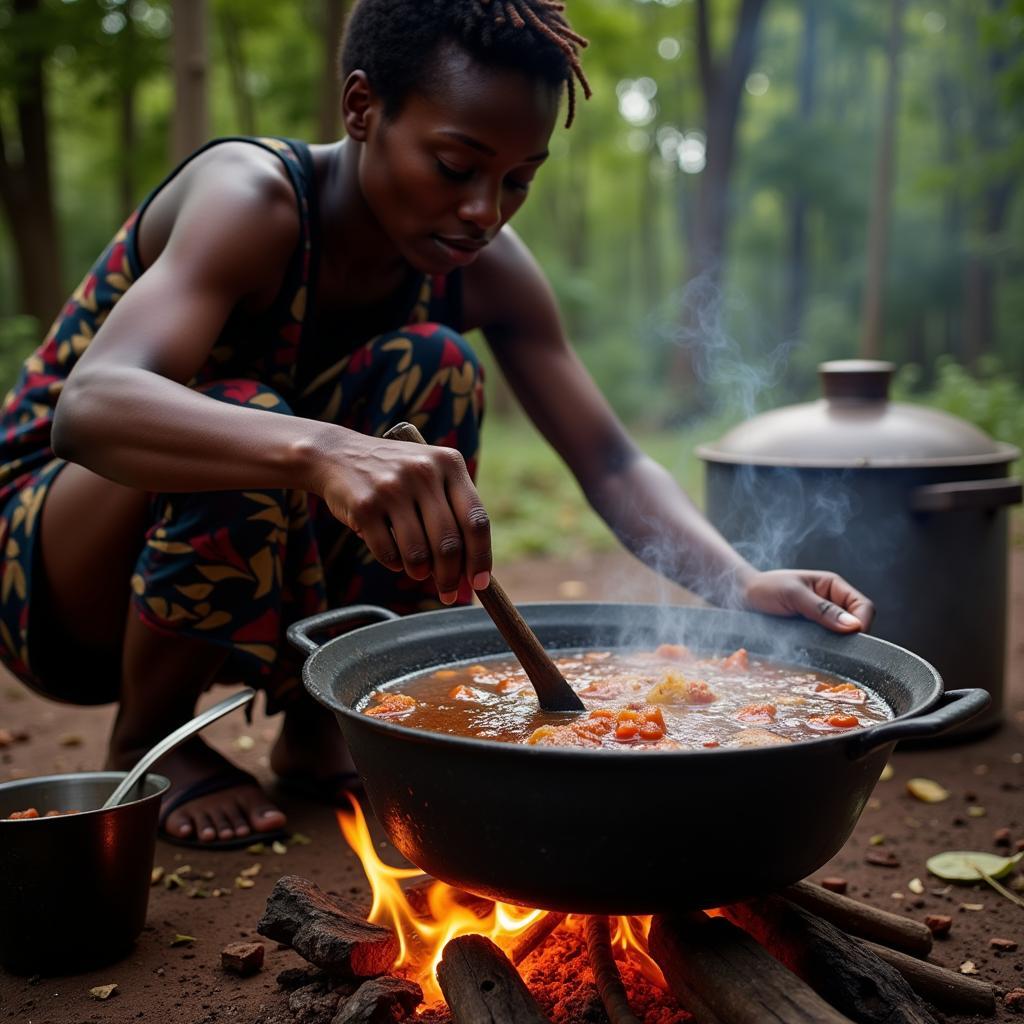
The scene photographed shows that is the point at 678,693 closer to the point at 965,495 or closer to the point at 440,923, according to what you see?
the point at 440,923

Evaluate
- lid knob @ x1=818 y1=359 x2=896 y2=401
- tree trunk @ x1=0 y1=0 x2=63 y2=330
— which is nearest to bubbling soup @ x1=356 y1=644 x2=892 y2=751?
lid knob @ x1=818 y1=359 x2=896 y2=401

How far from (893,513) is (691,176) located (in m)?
25.9

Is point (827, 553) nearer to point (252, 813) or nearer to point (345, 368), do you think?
point (345, 368)

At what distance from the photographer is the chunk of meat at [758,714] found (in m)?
1.88

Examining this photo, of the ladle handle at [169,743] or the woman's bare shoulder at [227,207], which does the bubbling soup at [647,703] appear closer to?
the ladle handle at [169,743]

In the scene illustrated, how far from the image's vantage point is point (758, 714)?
6.23ft

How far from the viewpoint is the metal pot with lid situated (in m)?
3.24

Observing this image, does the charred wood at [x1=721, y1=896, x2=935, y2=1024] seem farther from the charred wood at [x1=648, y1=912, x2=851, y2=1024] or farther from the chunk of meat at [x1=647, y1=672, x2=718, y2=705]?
the chunk of meat at [x1=647, y1=672, x2=718, y2=705]

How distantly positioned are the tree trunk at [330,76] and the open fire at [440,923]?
6.85 m

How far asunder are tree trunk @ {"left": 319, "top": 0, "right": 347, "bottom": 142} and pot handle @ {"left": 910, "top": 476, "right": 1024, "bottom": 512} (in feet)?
19.6

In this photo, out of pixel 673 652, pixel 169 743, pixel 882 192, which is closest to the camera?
pixel 169 743

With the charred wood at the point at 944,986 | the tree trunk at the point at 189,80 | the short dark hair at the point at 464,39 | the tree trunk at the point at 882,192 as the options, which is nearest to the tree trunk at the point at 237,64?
the tree trunk at the point at 882,192

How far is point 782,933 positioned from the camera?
70.2 inches

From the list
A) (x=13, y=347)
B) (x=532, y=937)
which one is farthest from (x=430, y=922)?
(x=13, y=347)
